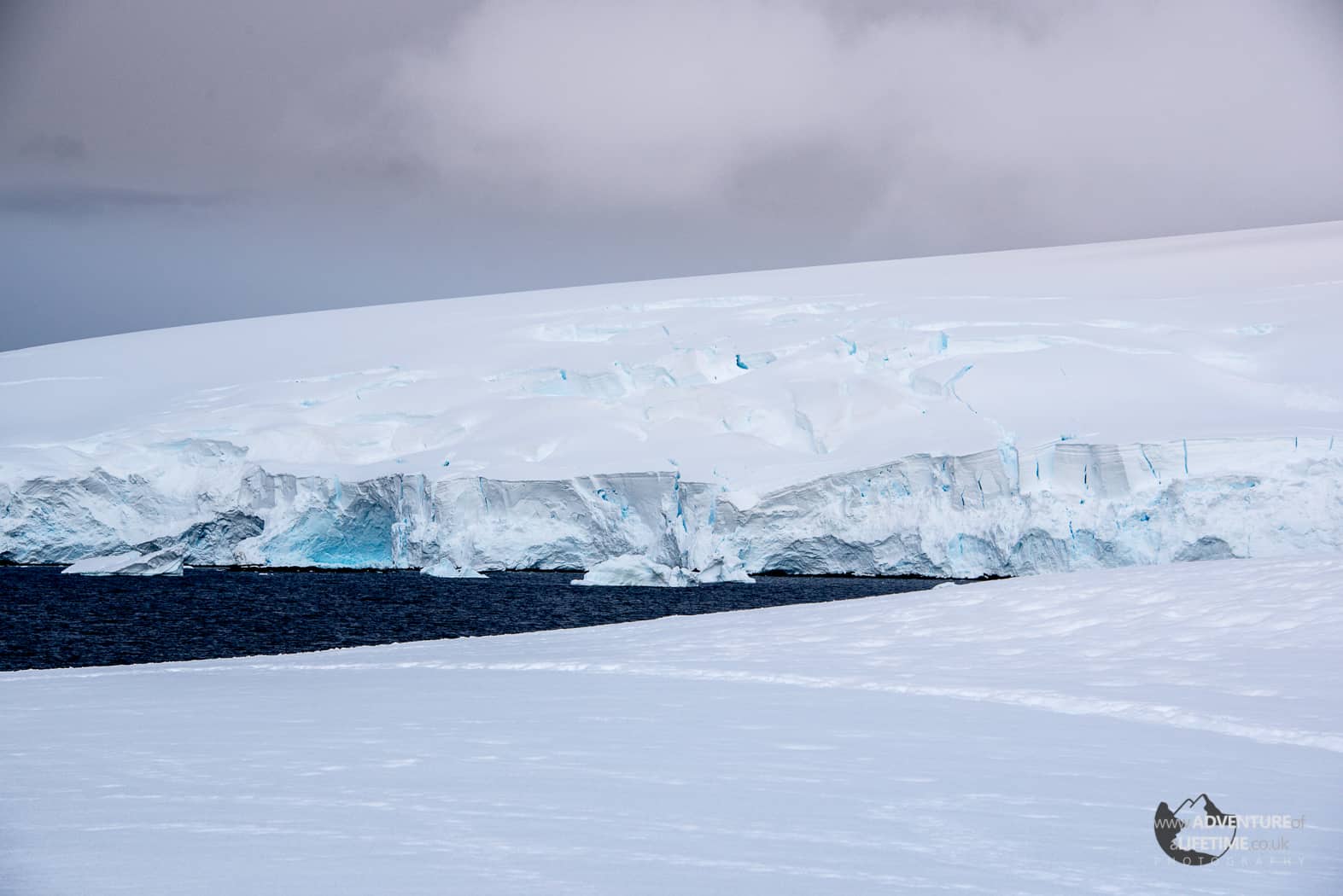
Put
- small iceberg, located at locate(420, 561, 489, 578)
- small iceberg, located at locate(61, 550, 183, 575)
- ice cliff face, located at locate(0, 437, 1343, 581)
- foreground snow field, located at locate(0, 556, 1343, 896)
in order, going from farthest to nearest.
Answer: small iceberg, located at locate(61, 550, 183, 575), small iceberg, located at locate(420, 561, 489, 578), ice cliff face, located at locate(0, 437, 1343, 581), foreground snow field, located at locate(0, 556, 1343, 896)

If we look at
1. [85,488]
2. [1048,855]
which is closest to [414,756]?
[1048,855]

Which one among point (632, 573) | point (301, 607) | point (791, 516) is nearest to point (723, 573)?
point (791, 516)

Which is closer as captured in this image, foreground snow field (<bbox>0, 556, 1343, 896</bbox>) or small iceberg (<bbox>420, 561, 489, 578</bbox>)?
foreground snow field (<bbox>0, 556, 1343, 896</bbox>)

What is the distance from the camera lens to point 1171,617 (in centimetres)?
707

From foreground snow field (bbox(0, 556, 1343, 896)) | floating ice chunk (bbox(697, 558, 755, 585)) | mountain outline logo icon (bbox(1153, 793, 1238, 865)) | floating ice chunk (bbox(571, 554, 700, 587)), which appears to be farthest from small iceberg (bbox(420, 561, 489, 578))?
mountain outline logo icon (bbox(1153, 793, 1238, 865))

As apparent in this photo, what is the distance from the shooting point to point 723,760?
4152 millimetres

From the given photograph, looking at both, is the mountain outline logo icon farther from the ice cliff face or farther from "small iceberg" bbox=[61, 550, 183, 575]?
"small iceberg" bbox=[61, 550, 183, 575]

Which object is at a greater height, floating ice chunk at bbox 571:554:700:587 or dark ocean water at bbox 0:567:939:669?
floating ice chunk at bbox 571:554:700:587

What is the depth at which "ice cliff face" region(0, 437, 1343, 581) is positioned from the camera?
19.7m

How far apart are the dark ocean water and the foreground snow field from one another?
7.41 metres

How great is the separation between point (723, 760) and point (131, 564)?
74.9 ft

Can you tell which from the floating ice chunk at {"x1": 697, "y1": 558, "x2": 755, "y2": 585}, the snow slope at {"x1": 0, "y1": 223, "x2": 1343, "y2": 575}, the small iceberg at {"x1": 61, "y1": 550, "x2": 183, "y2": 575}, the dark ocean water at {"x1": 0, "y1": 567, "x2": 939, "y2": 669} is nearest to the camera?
the dark ocean water at {"x1": 0, "y1": 567, "x2": 939, "y2": 669}

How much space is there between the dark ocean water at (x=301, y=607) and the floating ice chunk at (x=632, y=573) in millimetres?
235

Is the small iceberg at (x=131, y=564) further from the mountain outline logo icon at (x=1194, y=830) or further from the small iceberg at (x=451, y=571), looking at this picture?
the mountain outline logo icon at (x=1194, y=830)
